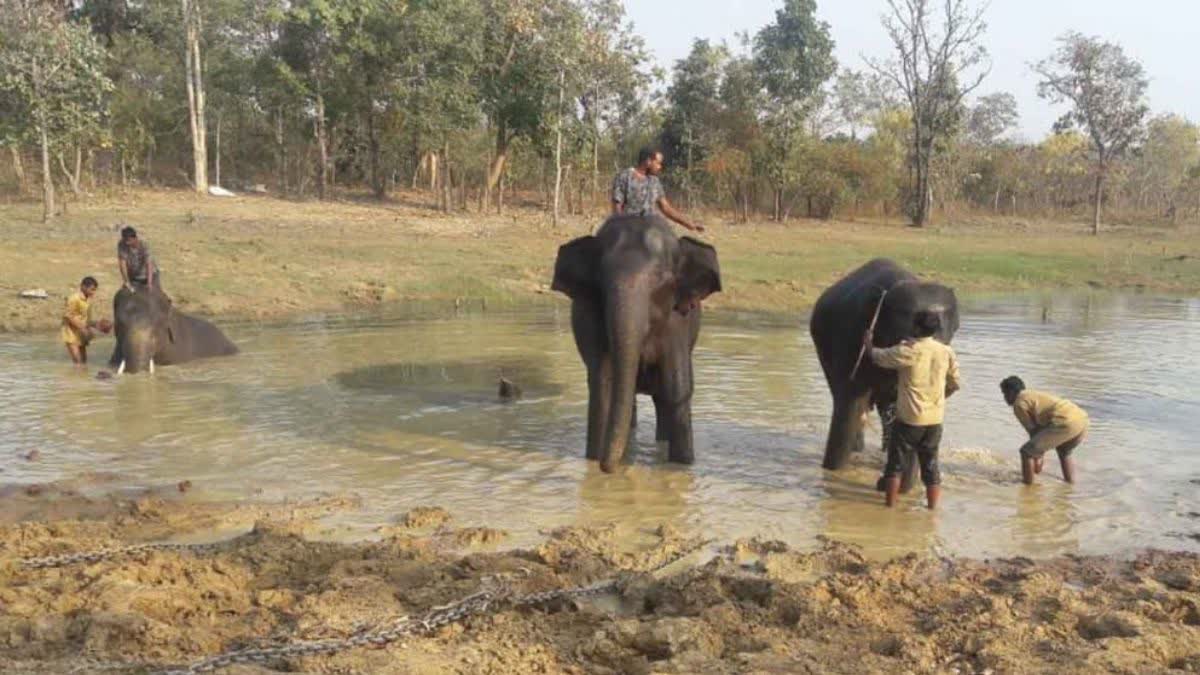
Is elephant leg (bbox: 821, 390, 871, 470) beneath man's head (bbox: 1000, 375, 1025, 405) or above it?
beneath

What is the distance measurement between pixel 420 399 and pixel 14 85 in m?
16.3

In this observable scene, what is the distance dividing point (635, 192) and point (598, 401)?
6.03ft

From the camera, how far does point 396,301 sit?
20359mm

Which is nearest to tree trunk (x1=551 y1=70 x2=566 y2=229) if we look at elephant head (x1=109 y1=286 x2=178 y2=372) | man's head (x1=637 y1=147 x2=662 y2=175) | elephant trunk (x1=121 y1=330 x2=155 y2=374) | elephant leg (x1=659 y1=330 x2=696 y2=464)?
elephant head (x1=109 y1=286 x2=178 y2=372)

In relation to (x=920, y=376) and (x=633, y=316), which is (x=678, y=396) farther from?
(x=920, y=376)

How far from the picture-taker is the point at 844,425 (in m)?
8.66

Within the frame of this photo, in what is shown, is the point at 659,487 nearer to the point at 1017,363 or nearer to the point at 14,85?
the point at 1017,363

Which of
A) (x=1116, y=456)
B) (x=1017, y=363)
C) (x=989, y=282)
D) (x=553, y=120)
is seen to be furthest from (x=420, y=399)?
(x=553, y=120)

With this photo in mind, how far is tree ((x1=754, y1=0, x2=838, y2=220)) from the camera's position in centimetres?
4147

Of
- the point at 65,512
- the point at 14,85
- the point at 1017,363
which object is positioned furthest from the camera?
the point at 14,85

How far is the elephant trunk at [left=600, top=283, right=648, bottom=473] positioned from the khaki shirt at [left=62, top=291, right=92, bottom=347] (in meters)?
8.50

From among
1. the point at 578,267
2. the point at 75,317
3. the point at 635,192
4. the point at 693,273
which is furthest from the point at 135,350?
the point at 693,273

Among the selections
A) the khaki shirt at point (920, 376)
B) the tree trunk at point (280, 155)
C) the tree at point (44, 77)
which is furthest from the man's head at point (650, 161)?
the tree trunk at point (280, 155)

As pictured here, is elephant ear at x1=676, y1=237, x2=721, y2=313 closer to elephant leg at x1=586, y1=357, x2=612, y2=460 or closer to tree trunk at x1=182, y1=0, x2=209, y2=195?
elephant leg at x1=586, y1=357, x2=612, y2=460
